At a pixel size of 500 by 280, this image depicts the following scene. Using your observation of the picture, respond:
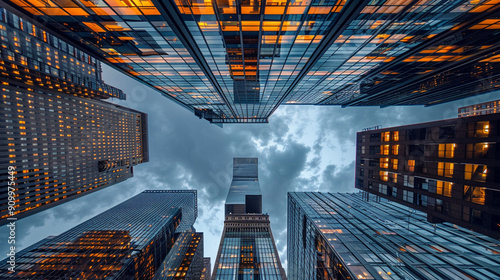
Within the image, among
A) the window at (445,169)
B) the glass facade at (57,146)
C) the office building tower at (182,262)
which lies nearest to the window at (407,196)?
the window at (445,169)

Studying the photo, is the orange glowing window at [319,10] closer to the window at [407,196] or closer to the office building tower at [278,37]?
the office building tower at [278,37]

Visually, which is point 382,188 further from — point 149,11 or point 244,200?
point 244,200

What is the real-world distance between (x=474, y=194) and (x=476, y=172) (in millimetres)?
2770

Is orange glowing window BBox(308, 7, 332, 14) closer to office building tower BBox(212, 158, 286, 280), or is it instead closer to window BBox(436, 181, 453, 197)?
window BBox(436, 181, 453, 197)

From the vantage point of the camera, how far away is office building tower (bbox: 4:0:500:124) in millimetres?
14688

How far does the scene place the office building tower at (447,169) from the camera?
750 inches

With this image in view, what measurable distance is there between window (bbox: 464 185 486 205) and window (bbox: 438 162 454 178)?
224 centimetres

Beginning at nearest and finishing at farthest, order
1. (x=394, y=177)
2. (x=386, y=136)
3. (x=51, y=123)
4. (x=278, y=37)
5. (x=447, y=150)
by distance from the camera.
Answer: (x=278, y=37)
(x=447, y=150)
(x=394, y=177)
(x=386, y=136)
(x=51, y=123)

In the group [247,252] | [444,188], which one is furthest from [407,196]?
[247,252]

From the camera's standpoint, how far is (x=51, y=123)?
3406 inches

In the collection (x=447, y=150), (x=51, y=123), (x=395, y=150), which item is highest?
(x=51, y=123)

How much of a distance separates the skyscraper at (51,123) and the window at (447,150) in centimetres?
13142

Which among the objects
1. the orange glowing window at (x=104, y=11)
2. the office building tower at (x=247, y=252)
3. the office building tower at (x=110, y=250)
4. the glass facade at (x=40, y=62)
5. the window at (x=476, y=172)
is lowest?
the office building tower at (x=110, y=250)

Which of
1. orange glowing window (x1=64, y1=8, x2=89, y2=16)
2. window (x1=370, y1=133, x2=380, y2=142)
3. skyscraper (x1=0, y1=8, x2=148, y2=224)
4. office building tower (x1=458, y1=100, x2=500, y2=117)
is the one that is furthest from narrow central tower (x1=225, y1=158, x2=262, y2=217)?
office building tower (x1=458, y1=100, x2=500, y2=117)
